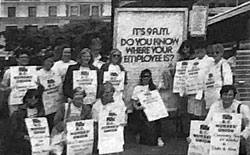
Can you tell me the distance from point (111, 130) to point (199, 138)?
1065mm

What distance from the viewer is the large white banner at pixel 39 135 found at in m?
7.70

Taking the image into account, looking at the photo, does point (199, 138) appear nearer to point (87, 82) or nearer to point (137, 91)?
point (137, 91)

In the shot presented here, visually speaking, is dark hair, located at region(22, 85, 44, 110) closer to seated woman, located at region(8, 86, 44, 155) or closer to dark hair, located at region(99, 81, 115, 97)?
seated woman, located at region(8, 86, 44, 155)

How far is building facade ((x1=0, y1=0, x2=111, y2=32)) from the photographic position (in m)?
7.69

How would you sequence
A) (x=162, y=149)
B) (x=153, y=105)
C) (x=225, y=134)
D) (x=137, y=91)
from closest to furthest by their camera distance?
1. (x=225, y=134)
2. (x=137, y=91)
3. (x=153, y=105)
4. (x=162, y=149)

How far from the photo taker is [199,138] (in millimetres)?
8039

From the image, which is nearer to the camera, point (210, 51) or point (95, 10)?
point (95, 10)

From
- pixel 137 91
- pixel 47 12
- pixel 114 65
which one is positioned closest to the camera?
pixel 47 12

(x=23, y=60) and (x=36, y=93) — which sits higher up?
(x=23, y=60)

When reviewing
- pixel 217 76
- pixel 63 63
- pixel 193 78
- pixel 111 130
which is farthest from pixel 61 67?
pixel 217 76

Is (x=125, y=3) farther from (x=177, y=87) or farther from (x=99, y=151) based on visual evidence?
(x=99, y=151)

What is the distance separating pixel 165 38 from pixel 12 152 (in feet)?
7.61

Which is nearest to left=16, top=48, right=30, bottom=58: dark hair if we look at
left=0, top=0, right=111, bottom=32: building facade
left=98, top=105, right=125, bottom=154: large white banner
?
left=0, top=0, right=111, bottom=32: building facade

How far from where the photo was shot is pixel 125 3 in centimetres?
800
